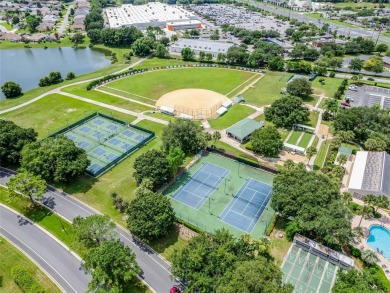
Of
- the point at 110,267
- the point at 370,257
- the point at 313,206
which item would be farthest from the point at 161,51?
the point at 370,257

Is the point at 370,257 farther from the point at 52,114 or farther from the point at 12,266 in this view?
the point at 52,114

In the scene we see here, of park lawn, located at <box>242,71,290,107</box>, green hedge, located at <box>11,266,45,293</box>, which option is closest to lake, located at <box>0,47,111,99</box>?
park lawn, located at <box>242,71,290,107</box>

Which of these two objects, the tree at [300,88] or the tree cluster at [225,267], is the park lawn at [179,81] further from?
the tree cluster at [225,267]

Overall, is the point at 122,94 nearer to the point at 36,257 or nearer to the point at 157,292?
the point at 36,257

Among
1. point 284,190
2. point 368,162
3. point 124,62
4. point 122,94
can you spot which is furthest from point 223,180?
point 124,62

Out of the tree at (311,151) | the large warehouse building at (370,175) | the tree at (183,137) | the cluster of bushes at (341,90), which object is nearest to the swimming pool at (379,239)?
the large warehouse building at (370,175)

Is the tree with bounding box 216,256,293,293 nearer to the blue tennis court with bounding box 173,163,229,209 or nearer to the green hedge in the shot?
the blue tennis court with bounding box 173,163,229,209
